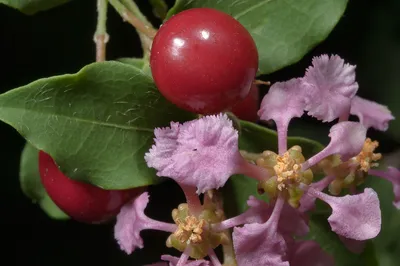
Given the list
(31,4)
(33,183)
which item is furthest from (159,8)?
(33,183)

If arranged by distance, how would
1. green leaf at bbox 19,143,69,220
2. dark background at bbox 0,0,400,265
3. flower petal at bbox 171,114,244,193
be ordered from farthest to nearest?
dark background at bbox 0,0,400,265
green leaf at bbox 19,143,69,220
flower petal at bbox 171,114,244,193

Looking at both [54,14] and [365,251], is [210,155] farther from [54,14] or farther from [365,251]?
[54,14]

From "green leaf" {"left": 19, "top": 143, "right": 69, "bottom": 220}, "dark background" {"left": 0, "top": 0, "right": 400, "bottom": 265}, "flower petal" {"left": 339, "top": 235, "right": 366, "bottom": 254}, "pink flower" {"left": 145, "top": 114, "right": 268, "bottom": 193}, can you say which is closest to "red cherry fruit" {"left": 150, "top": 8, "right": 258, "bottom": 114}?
"pink flower" {"left": 145, "top": 114, "right": 268, "bottom": 193}

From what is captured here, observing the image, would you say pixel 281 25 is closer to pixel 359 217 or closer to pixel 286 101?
pixel 286 101

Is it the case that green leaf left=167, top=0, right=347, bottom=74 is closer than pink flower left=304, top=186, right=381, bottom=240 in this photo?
No

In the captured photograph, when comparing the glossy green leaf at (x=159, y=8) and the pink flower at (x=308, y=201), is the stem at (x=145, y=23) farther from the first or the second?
the pink flower at (x=308, y=201)

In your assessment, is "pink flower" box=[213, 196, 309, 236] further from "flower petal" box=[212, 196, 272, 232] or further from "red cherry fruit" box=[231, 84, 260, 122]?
"red cherry fruit" box=[231, 84, 260, 122]

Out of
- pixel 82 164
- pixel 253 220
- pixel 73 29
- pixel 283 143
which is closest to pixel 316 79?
pixel 283 143

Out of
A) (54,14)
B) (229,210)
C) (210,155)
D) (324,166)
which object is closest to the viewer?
(210,155)
